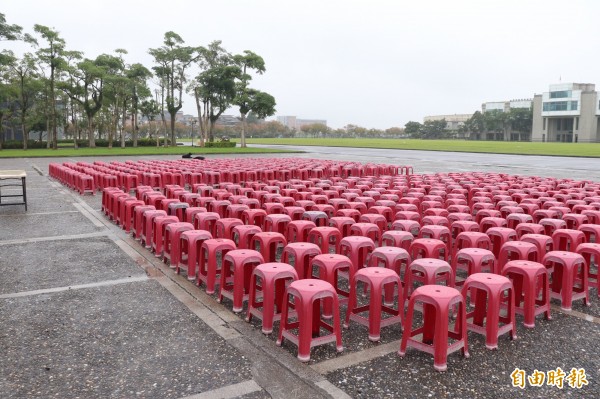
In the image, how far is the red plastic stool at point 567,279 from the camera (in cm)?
533

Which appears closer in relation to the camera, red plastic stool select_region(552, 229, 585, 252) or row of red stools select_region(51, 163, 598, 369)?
row of red stools select_region(51, 163, 598, 369)

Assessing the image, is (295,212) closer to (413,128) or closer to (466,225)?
(466,225)

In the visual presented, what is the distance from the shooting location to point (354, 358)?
4.19 m

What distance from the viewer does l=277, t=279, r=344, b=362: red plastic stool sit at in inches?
161

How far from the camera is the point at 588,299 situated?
5.63 m

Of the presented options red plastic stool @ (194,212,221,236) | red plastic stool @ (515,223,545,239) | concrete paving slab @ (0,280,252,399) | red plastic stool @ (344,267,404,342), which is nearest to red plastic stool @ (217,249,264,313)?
concrete paving slab @ (0,280,252,399)

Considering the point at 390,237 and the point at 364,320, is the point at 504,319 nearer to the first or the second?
the point at 364,320

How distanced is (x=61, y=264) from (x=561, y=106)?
10844cm

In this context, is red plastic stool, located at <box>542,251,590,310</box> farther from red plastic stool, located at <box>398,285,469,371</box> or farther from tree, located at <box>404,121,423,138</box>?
tree, located at <box>404,121,423,138</box>

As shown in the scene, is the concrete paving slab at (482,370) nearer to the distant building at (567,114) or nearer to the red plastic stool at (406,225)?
the red plastic stool at (406,225)

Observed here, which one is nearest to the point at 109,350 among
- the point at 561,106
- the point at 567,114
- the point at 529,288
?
the point at 529,288

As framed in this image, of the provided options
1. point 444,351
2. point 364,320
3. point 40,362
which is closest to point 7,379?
point 40,362

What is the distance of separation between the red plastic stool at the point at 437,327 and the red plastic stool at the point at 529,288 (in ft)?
3.06

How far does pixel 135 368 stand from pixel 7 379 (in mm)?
964
